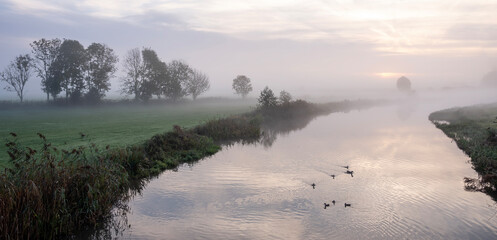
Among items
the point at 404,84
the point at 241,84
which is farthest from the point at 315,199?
the point at 404,84

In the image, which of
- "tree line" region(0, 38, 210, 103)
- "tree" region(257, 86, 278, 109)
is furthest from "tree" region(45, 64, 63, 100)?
"tree" region(257, 86, 278, 109)

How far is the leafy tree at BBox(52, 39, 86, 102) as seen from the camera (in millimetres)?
64812

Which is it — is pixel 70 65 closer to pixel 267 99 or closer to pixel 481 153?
pixel 267 99

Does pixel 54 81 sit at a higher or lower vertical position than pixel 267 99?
higher

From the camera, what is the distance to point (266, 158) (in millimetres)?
22266

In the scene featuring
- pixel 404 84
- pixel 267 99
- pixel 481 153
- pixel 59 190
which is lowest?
pixel 481 153

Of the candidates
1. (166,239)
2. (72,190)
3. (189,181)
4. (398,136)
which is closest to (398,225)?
(166,239)

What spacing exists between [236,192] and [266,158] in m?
7.56

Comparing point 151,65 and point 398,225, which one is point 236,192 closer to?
point 398,225

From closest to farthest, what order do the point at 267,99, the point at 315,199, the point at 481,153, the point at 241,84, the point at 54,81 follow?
1. the point at 315,199
2. the point at 481,153
3. the point at 267,99
4. the point at 54,81
5. the point at 241,84

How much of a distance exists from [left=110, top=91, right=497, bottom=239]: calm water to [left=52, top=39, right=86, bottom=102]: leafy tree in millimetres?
54368

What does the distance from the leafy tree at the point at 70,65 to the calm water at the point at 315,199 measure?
5437 centimetres

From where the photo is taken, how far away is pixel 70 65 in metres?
64.9

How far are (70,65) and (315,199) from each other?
2556 inches
